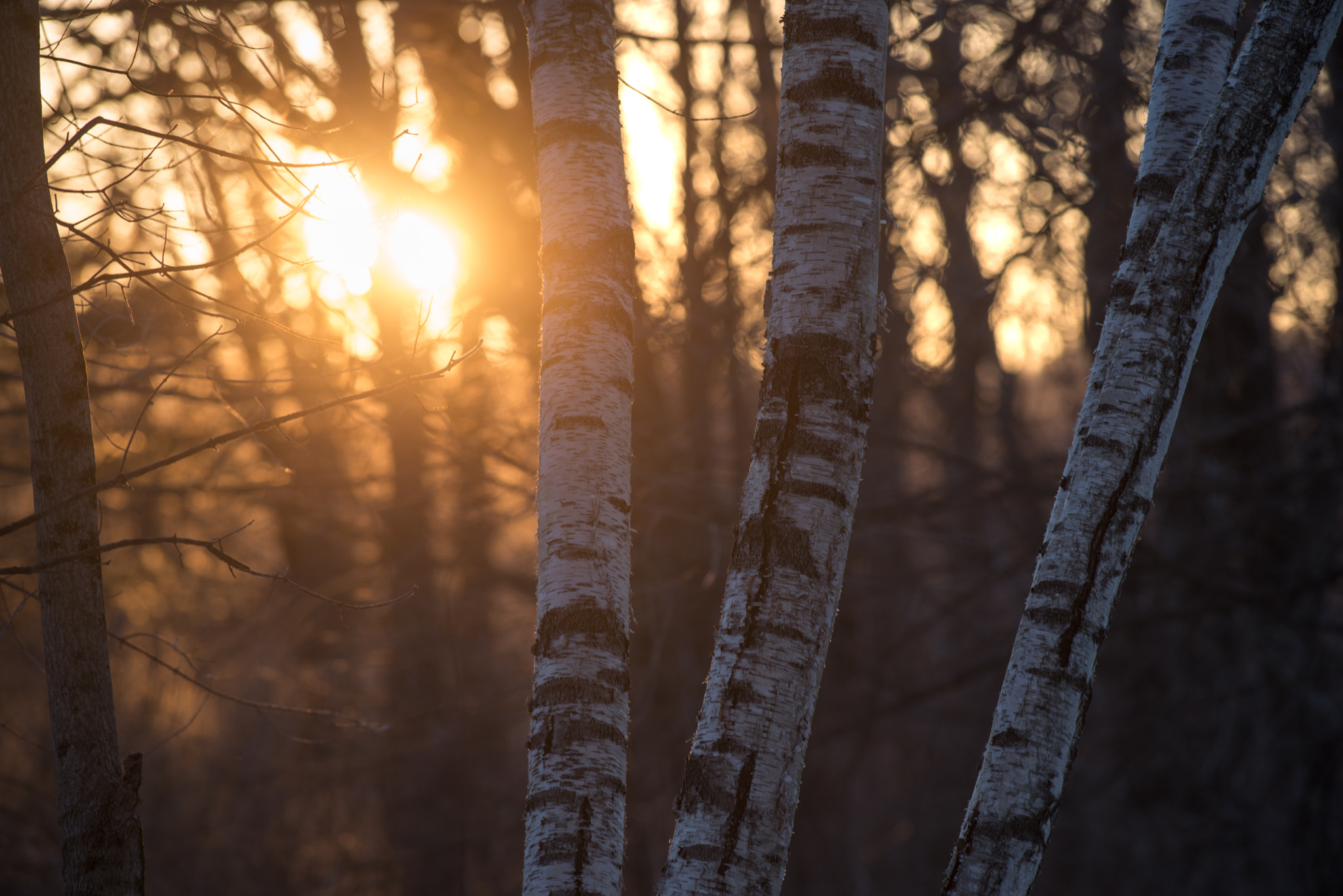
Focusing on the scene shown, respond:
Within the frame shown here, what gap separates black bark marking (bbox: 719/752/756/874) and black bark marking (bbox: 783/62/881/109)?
60.1 inches

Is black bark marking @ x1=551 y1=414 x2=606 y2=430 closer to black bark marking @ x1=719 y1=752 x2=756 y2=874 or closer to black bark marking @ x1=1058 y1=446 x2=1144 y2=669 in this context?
black bark marking @ x1=719 y1=752 x2=756 y2=874

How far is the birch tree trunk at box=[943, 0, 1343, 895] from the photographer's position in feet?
5.91

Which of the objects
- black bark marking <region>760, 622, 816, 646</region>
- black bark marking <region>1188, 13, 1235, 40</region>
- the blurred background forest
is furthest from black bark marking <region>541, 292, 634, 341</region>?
the blurred background forest

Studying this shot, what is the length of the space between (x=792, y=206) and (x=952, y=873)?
154cm

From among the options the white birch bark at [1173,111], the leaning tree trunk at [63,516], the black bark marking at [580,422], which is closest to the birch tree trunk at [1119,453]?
the white birch bark at [1173,111]

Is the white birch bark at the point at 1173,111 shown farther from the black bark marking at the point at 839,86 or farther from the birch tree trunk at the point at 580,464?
the birch tree trunk at the point at 580,464

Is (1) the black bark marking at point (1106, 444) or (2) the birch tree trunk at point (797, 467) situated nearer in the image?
(2) the birch tree trunk at point (797, 467)

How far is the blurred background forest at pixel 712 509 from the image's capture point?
607 centimetres

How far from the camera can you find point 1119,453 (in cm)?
187

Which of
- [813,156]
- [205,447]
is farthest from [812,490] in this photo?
[205,447]

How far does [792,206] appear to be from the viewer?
6.56 feet

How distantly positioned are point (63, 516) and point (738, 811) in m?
1.72

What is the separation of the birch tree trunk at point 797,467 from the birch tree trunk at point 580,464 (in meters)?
0.21

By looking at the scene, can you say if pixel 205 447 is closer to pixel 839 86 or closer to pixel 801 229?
pixel 801 229
